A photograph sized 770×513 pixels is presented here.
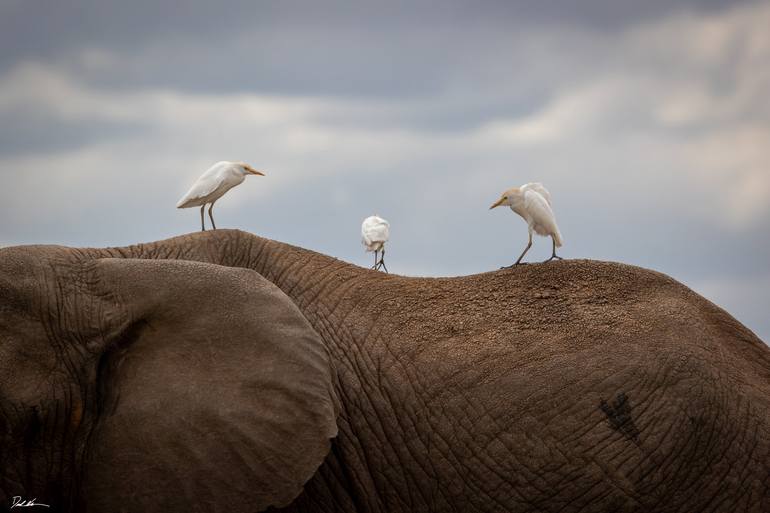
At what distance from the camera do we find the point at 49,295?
30.2 ft

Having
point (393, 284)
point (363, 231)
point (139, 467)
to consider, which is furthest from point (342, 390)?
point (363, 231)

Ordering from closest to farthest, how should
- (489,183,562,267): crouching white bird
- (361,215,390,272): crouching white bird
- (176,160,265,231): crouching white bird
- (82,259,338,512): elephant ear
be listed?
(82,259,338,512): elephant ear → (489,183,562,267): crouching white bird → (176,160,265,231): crouching white bird → (361,215,390,272): crouching white bird

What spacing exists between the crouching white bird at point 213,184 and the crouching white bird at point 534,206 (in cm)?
304

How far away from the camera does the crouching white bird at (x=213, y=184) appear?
14883 mm

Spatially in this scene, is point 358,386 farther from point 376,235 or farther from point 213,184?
point 376,235

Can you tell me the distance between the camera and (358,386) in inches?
393

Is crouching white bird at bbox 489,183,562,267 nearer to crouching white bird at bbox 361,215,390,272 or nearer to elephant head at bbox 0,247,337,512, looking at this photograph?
elephant head at bbox 0,247,337,512

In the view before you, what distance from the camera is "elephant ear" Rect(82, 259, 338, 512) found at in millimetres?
8836

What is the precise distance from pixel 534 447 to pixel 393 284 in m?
1.75

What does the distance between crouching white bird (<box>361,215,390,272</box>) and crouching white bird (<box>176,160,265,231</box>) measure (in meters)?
8.43

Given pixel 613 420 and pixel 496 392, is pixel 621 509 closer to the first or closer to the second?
pixel 613 420

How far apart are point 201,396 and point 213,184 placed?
632 centimetres

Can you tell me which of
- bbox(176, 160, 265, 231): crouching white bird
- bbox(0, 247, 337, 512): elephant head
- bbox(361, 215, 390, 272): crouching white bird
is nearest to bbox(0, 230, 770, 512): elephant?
bbox(0, 247, 337, 512): elephant head
